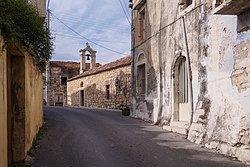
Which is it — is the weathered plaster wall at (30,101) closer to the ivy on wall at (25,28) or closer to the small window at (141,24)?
the ivy on wall at (25,28)

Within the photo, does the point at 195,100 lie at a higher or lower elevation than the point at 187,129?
higher

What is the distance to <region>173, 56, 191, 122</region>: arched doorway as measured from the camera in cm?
1228

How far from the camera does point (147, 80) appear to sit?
1669 centimetres

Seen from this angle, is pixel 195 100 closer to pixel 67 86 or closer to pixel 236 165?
pixel 236 165

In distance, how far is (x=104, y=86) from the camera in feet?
91.8

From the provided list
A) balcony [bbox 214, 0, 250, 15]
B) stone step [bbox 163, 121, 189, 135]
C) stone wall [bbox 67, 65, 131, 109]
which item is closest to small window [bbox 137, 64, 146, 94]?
stone step [bbox 163, 121, 189, 135]

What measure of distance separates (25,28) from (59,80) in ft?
122

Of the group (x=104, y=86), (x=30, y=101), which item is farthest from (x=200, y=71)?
(x=104, y=86)

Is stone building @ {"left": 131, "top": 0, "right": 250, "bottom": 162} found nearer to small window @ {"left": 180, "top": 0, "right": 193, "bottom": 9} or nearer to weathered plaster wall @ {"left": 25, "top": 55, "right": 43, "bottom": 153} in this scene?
small window @ {"left": 180, "top": 0, "right": 193, "bottom": 9}

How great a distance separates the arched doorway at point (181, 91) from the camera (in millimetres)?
12282

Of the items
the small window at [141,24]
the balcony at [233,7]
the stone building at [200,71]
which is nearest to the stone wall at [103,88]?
the small window at [141,24]

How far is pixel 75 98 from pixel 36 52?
28.9 metres

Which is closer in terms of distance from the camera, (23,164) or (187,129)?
(23,164)

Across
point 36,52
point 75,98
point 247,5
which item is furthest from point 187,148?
point 75,98
